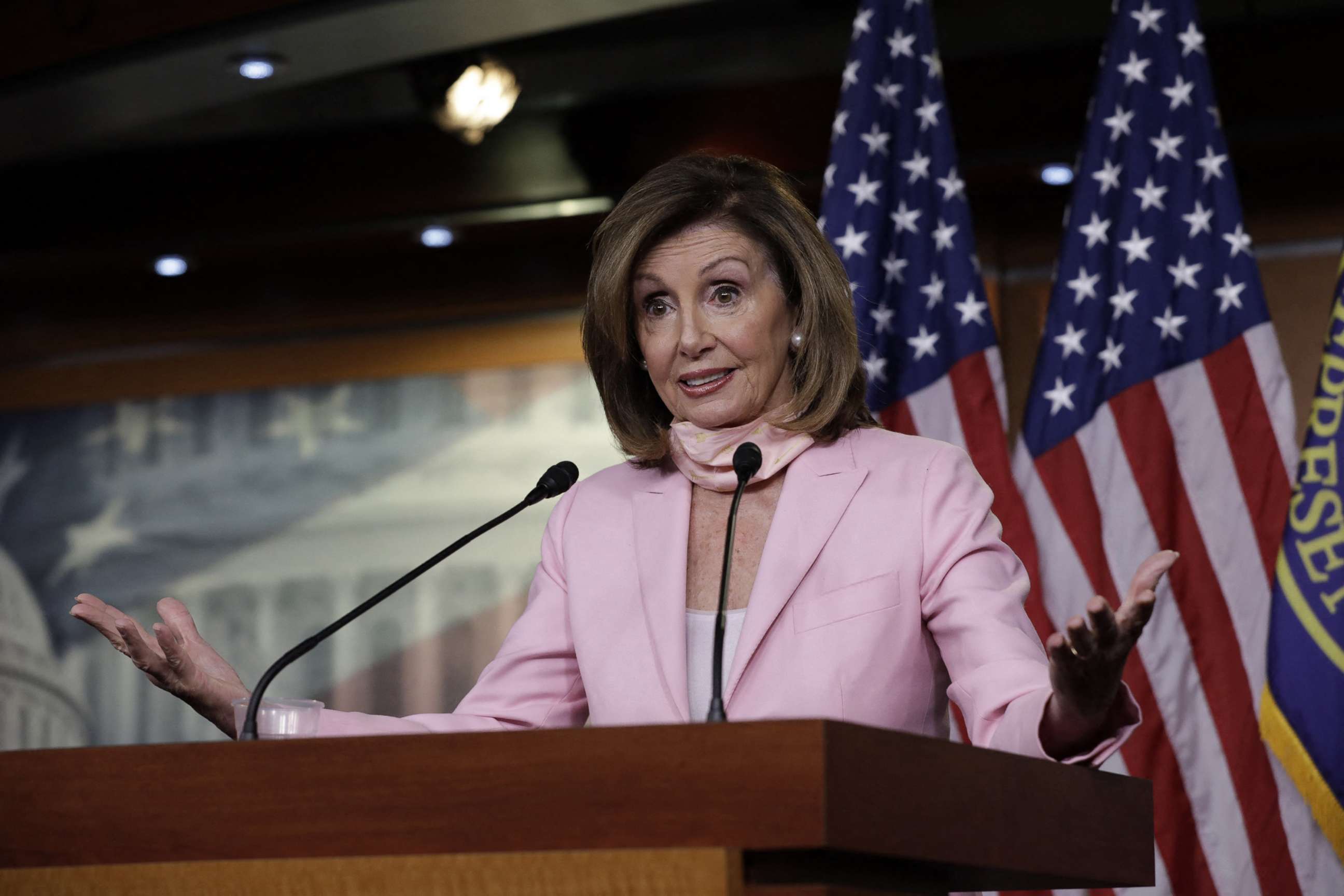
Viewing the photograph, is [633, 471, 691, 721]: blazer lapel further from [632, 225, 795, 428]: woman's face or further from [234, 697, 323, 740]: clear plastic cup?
[234, 697, 323, 740]: clear plastic cup

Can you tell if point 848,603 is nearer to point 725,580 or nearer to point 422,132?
point 725,580

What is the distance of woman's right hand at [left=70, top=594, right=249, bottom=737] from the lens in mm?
1699

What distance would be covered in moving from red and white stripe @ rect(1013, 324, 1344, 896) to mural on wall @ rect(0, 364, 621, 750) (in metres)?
1.75

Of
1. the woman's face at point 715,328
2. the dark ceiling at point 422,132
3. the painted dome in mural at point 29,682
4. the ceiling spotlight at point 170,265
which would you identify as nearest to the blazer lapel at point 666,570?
the woman's face at point 715,328

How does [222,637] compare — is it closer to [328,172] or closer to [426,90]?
[328,172]

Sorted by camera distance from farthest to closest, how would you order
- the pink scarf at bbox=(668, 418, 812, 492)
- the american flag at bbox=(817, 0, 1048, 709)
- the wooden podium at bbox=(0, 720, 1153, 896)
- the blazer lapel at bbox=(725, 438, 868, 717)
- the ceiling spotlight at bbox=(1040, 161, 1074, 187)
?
the ceiling spotlight at bbox=(1040, 161, 1074, 187)
the american flag at bbox=(817, 0, 1048, 709)
the pink scarf at bbox=(668, 418, 812, 492)
the blazer lapel at bbox=(725, 438, 868, 717)
the wooden podium at bbox=(0, 720, 1153, 896)

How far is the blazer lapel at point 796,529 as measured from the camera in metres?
1.84

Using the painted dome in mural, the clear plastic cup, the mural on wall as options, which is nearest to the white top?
the clear plastic cup

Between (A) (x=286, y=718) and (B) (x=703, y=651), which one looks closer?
(A) (x=286, y=718)

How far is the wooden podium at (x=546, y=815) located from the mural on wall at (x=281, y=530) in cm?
319

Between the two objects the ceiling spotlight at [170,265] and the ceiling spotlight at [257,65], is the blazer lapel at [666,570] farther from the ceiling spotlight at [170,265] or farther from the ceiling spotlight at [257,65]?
the ceiling spotlight at [170,265]

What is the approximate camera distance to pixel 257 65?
3926mm

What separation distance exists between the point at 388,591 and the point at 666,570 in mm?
453

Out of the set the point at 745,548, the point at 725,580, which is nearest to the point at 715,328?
the point at 745,548
